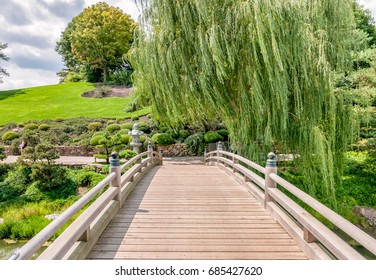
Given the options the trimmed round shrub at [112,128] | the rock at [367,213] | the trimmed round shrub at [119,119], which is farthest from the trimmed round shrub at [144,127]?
the rock at [367,213]

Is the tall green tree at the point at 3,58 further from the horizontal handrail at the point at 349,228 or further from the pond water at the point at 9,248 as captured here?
the horizontal handrail at the point at 349,228

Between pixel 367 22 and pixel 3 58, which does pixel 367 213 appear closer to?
pixel 367 22

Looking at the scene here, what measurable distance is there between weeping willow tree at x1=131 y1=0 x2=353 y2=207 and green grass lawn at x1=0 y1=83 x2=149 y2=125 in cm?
1458

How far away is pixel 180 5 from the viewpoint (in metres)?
7.39

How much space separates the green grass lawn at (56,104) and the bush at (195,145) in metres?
7.06

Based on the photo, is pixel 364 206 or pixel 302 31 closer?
pixel 302 31

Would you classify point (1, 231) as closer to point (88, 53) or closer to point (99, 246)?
point (99, 246)

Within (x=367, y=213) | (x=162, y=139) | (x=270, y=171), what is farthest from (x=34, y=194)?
(x=367, y=213)

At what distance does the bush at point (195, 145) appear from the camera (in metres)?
16.2

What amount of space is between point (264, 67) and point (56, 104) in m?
26.9

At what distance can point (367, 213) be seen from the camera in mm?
9539

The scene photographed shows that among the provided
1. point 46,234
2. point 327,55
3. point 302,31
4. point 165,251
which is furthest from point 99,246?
point 327,55

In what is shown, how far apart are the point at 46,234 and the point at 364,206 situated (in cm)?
1168
